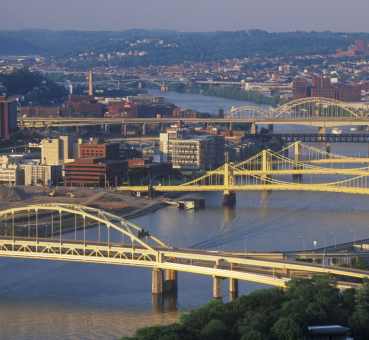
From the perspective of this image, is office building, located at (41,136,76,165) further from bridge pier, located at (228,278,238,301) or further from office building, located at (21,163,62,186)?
bridge pier, located at (228,278,238,301)

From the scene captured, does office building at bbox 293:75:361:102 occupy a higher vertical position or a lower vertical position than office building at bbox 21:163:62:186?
lower

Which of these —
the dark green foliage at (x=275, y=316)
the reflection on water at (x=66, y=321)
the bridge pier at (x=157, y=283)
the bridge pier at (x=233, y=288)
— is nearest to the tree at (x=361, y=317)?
the dark green foliage at (x=275, y=316)

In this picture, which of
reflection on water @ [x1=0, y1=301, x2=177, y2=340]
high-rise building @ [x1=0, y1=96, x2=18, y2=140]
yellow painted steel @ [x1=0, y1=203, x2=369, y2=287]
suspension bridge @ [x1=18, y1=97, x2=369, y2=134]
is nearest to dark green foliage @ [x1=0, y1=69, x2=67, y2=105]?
suspension bridge @ [x1=18, y1=97, x2=369, y2=134]

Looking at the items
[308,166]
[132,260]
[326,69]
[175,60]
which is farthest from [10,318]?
[175,60]

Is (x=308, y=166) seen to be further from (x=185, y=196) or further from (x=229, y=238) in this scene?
(x=229, y=238)

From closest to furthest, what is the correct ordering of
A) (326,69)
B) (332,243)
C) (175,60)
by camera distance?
1. (332,243)
2. (326,69)
3. (175,60)

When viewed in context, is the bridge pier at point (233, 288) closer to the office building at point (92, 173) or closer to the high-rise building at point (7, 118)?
the office building at point (92, 173)

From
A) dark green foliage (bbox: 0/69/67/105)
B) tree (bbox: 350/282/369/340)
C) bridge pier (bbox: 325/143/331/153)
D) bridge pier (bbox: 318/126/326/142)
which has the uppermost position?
tree (bbox: 350/282/369/340)
